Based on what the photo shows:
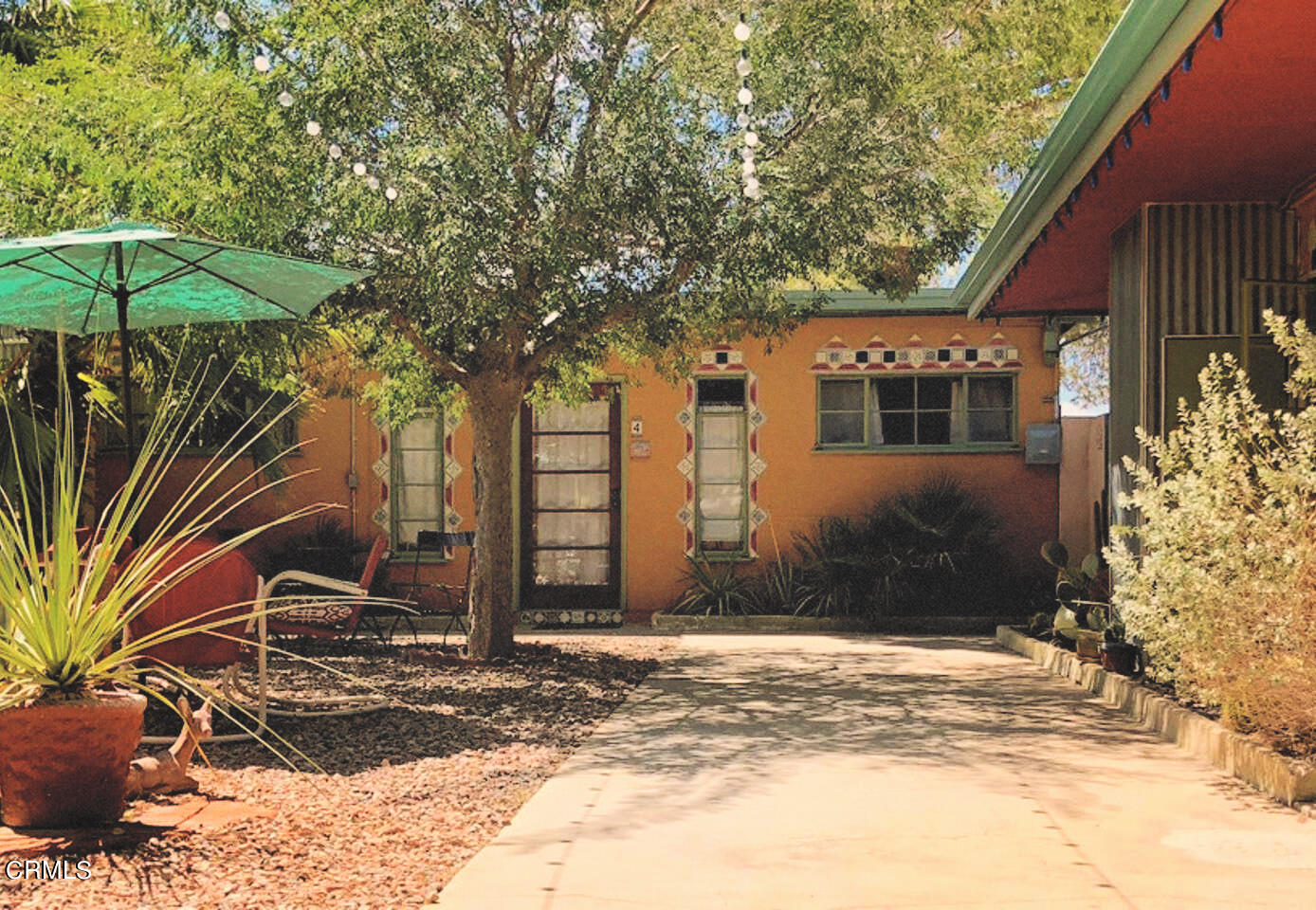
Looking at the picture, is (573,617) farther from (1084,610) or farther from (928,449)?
(1084,610)

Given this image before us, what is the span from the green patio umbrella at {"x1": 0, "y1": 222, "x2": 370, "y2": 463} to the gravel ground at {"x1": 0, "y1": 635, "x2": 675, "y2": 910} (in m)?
1.65

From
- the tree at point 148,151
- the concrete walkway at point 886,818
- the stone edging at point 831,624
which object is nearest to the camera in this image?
the concrete walkway at point 886,818

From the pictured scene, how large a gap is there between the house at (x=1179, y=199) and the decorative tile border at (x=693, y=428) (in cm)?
325

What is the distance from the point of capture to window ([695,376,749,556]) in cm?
1371

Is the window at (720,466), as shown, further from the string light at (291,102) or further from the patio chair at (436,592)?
the string light at (291,102)

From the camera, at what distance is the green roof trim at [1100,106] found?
538 centimetres

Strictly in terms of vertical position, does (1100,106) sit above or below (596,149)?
below

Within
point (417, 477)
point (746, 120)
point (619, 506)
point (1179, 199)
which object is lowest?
point (619, 506)

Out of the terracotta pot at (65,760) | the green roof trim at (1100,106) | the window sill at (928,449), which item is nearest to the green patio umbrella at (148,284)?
the terracotta pot at (65,760)

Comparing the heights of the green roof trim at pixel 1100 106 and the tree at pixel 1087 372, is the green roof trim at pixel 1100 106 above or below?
below

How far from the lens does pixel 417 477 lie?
13938 mm

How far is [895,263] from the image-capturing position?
1020 centimetres

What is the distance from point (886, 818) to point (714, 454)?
28.9ft

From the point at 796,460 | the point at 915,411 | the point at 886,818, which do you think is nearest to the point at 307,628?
the point at 886,818
